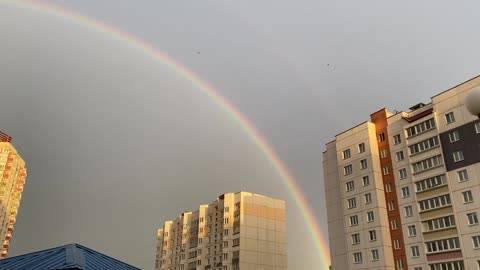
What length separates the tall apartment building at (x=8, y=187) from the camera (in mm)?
131250

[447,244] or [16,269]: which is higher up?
[447,244]

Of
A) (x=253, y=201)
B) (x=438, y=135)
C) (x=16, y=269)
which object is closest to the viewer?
(x=16, y=269)

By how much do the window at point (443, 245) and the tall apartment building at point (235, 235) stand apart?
153ft

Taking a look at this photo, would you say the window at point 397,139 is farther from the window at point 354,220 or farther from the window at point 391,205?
the window at point 354,220

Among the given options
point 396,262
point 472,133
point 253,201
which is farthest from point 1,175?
point 472,133

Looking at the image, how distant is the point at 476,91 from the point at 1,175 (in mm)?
145196

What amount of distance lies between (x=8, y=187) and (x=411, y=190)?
5020 inches

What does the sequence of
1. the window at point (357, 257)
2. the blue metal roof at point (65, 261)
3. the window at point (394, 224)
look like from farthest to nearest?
the window at point (357, 257)
the window at point (394, 224)
the blue metal roof at point (65, 261)

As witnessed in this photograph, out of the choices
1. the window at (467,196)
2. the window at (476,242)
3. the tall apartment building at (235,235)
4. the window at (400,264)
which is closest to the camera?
the window at (476,242)

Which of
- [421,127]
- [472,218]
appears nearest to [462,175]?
[472,218]

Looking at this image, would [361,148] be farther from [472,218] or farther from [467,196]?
[472,218]

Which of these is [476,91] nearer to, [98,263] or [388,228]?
[98,263]

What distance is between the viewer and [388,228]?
57875mm

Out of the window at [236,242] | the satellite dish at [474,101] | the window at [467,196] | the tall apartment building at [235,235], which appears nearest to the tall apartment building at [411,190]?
the window at [467,196]
